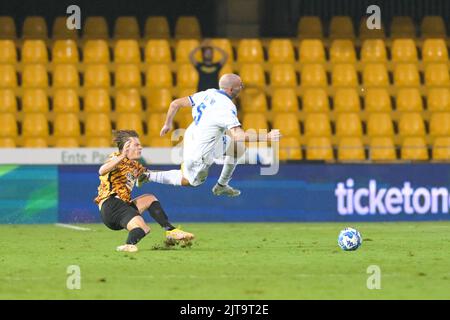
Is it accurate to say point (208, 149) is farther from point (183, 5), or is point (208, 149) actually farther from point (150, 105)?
point (183, 5)

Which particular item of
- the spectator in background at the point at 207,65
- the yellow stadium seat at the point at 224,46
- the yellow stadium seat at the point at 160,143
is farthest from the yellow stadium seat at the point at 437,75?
the yellow stadium seat at the point at 160,143

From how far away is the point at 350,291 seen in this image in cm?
970

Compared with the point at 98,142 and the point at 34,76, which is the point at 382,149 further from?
the point at 34,76

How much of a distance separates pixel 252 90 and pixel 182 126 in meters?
1.80

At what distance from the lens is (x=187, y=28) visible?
77.8 ft

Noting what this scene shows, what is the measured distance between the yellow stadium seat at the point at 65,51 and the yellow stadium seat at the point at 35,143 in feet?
7.21

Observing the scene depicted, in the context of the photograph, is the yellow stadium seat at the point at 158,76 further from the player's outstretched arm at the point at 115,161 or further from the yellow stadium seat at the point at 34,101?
the player's outstretched arm at the point at 115,161

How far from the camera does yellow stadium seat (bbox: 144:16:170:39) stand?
23.7 metres

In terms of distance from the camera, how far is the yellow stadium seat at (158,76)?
74.2 feet

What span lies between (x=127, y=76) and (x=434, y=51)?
652 cm

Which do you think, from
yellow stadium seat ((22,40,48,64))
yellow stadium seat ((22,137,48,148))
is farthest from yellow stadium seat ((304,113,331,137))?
yellow stadium seat ((22,40,48,64))

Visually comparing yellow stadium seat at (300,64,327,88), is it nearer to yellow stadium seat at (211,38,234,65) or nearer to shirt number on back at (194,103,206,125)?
yellow stadium seat at (211,38,234,65)

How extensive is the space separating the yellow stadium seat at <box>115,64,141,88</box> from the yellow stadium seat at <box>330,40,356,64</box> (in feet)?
13.4

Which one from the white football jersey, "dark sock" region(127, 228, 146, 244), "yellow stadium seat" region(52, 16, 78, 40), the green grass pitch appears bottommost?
the green grass pitch
